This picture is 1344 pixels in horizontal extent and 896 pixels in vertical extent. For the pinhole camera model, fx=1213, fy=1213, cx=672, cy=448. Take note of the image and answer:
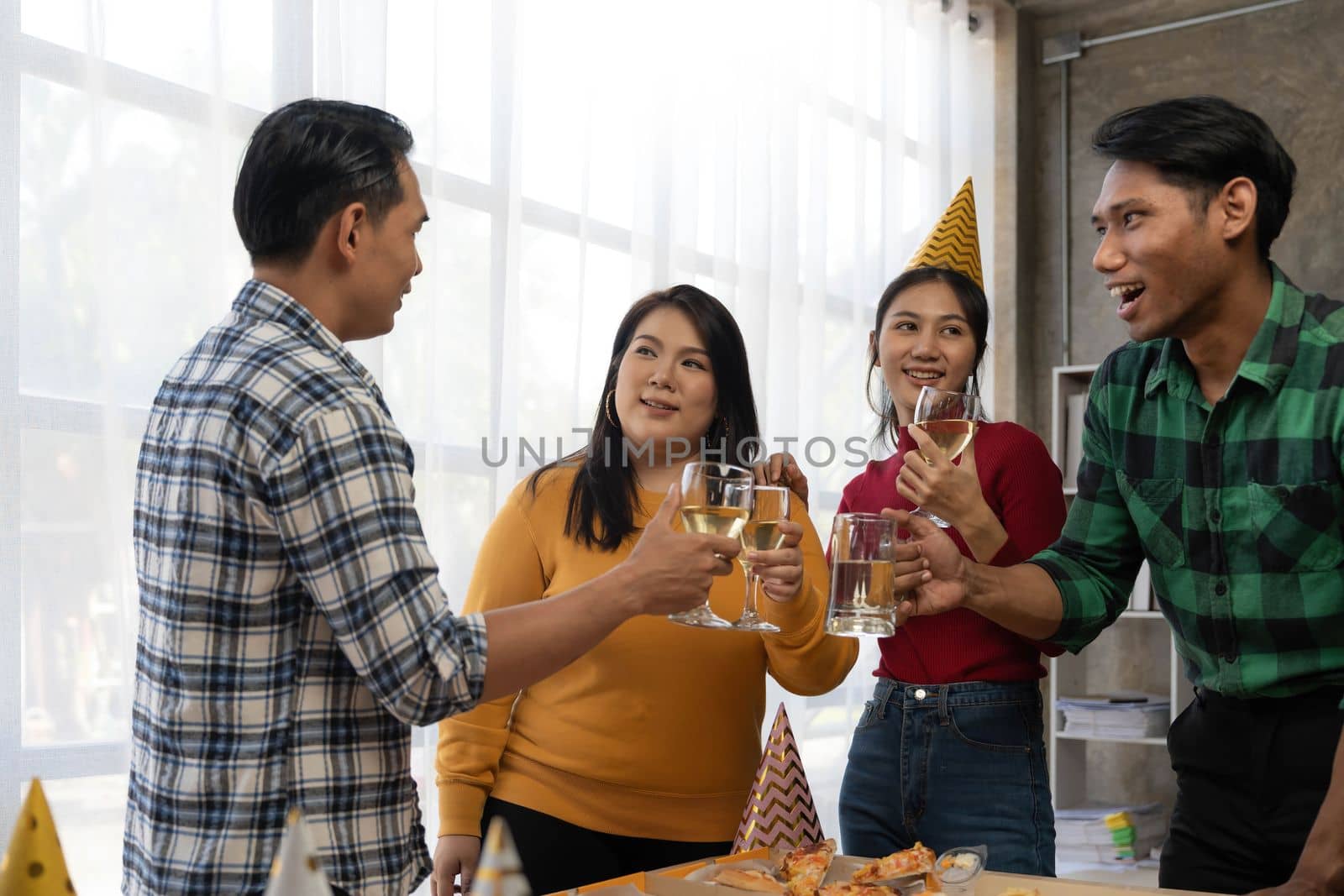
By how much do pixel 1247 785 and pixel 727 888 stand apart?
0.67 m

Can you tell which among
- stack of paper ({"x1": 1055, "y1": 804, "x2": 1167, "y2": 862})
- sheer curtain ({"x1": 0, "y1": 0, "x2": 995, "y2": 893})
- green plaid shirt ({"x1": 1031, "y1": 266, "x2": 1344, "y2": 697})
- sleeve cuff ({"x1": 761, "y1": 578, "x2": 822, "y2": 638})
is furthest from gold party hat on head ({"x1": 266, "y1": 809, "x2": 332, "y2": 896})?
stack of paper ({"x1": 1055, "y1": 804, "x2": 1167, "y2": 862})

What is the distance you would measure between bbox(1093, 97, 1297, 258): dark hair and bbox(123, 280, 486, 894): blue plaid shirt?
1.03m

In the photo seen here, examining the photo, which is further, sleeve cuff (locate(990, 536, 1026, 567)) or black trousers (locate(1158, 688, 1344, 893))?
sleeve cuff (locate(990, 536, 1026, 567))

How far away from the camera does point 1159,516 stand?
1.54m

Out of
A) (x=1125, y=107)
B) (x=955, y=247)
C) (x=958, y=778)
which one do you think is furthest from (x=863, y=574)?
(x=1125, y=107)

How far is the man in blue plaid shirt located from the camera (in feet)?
3.48

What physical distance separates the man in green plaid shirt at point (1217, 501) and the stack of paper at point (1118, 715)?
8.74ft

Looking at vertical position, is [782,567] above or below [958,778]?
above

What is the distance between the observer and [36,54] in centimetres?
194

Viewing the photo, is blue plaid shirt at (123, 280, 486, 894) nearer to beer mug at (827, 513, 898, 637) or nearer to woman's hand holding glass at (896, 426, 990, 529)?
beer mug at (827, 513, 898, 637)

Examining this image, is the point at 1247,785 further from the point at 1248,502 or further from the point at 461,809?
the point at 461,809

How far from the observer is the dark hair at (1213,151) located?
151cm

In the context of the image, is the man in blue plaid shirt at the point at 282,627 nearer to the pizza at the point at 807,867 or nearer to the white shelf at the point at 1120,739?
the pizza at the point at 807,867

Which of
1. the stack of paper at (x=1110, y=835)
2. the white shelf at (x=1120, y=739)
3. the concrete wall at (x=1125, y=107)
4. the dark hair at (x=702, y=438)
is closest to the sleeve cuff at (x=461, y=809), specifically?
the dark hair at (x=702, y=438)
